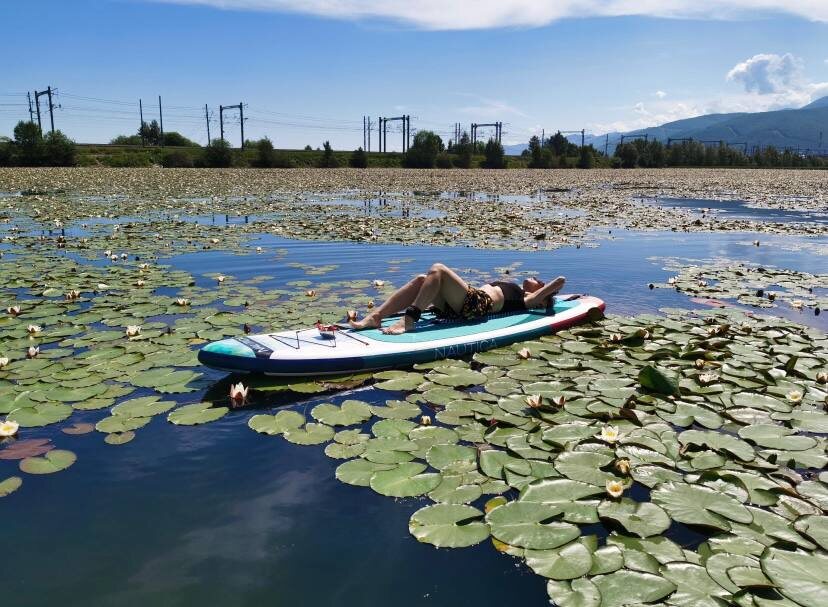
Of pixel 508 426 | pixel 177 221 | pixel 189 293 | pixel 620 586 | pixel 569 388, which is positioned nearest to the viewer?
pixel 620 586

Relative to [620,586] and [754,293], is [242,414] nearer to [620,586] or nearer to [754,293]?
[620,586]

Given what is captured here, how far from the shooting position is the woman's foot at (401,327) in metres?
4.93

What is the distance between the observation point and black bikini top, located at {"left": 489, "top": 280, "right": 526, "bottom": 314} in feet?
18.9

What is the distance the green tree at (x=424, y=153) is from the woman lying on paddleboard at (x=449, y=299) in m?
53.7

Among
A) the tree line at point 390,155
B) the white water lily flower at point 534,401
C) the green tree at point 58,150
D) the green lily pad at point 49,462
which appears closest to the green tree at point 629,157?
the tree line at point 390,155

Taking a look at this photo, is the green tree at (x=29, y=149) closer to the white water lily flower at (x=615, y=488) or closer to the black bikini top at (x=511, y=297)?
the black bikini top at (x=511, y=297)

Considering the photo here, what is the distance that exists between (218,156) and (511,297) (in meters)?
44.6

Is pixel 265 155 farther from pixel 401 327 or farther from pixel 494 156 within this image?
pixel 401 327

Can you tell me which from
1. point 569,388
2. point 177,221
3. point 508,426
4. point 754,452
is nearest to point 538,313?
point 569,388

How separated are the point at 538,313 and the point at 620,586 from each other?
3.73 metres

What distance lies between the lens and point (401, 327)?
5.00 meters

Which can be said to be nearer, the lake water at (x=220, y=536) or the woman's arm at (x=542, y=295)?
the lake water at (x=220, y=536)

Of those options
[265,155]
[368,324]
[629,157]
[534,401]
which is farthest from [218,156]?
[629,157]

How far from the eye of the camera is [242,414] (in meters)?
3.86
